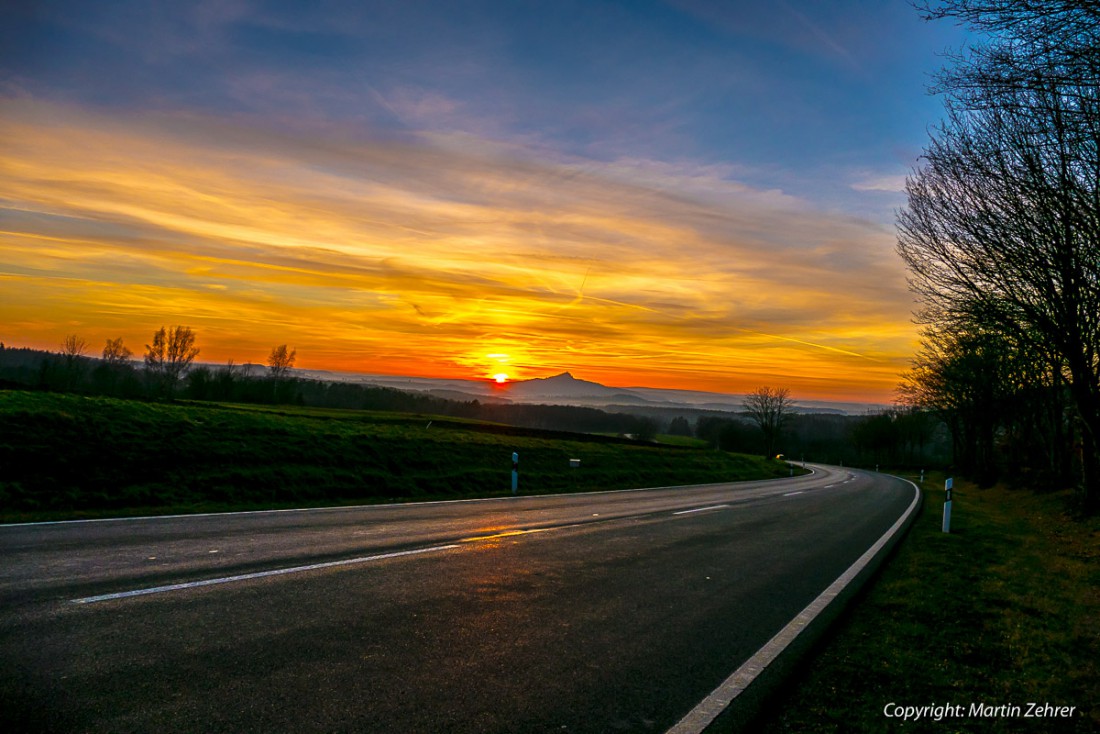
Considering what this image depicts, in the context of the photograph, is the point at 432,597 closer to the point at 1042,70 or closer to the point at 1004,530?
the point at 1042,70

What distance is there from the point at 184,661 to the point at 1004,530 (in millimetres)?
18977

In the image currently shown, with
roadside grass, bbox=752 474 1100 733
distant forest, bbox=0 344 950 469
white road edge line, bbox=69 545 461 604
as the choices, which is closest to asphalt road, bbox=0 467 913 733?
white road edge line, bbox=69 545 461 604

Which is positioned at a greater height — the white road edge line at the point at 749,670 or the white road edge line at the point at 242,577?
the white road edge line at the point at 749,670

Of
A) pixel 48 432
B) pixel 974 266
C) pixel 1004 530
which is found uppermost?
pixel 974 266

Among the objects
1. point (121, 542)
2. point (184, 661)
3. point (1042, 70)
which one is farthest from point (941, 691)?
point (121, 542)

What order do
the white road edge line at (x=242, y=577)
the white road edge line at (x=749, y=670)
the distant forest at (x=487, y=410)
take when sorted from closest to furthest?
the white road edge line at (x=749, y=670) → the white road edge line at (x=242, y=577) → the distant forest at (x=487, y=410)

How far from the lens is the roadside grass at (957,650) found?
14.0 ft

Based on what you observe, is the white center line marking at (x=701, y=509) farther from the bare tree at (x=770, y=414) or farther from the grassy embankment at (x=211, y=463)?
the bare tree at (x=770, y=414)

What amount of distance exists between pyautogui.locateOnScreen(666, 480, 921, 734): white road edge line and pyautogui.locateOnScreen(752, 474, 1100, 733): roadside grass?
248 mm

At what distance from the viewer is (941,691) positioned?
185 inches

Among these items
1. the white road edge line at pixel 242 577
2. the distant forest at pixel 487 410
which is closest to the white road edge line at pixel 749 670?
the white road edge line at pixel 242 577

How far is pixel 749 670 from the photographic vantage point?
15.7ft

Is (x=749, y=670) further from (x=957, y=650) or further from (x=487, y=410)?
(x=487, y=410)

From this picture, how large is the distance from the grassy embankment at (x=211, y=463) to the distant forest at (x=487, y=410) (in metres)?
32.3
